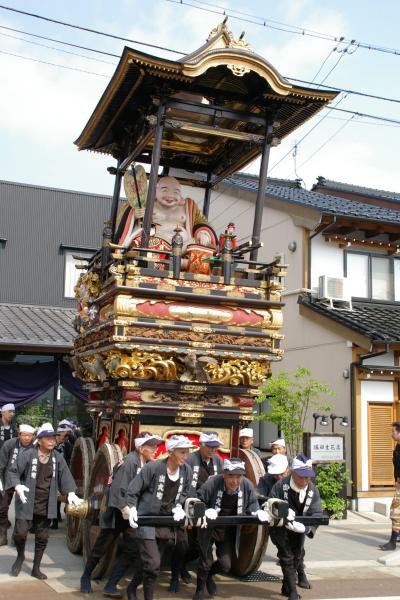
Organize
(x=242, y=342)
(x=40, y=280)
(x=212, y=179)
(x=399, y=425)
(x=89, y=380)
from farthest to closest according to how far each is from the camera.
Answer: (x=40, y=280) < (x=212, y=179) < (x=399, y=425) < (x=89, y=380) < (x=242, y=342)

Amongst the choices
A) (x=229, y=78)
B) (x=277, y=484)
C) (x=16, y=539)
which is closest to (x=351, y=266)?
(x=229, y=78)

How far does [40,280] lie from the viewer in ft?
67.7

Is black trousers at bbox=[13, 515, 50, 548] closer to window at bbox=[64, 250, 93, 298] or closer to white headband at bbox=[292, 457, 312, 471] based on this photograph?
white headband at bbox=[292, 457, 312, 471]

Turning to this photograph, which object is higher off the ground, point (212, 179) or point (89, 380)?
point (212, 179)

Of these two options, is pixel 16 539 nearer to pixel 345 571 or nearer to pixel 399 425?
pixel 345 571

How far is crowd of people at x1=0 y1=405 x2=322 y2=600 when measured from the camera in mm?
6930

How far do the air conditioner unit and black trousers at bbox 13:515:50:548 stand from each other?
9254mm

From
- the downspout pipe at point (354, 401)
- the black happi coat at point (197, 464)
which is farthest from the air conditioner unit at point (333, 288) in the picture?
the black happi coat at point (197, 464)

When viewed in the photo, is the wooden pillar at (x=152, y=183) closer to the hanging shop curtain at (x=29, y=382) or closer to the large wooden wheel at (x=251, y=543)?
the large wooden wheel at (x=251, y=543)

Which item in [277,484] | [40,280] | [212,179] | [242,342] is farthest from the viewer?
[40,280]

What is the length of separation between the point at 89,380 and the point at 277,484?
3290 mm

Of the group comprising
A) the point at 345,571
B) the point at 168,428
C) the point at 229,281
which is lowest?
the point at 345,571

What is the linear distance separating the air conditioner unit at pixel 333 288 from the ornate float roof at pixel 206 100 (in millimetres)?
5877

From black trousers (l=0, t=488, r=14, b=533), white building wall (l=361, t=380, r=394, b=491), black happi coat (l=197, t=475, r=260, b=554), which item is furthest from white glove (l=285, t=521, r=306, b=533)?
white building wall (l=361, t=380, r=394, b=491)
